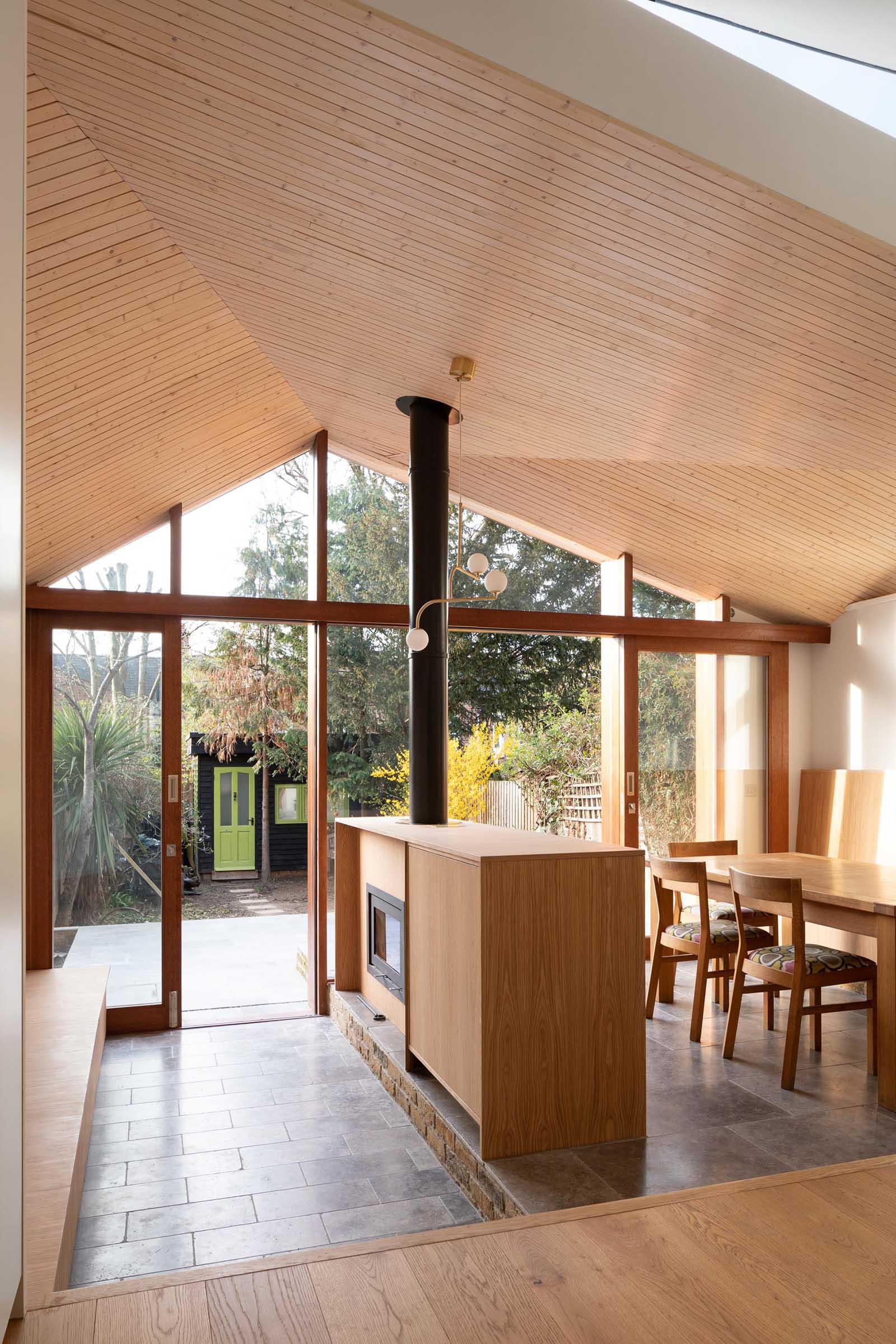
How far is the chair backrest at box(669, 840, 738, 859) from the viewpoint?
5.87 metres

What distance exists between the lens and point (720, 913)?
5.51m

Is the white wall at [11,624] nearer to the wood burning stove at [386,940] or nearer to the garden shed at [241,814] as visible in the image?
the wood burning stove at [386,940]

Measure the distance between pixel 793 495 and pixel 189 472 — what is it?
147 inches

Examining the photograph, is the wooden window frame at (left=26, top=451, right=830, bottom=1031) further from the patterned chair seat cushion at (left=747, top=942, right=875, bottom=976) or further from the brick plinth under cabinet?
the patterned chair seat cushion at (left=747, top=942, right=875, bottom=976)

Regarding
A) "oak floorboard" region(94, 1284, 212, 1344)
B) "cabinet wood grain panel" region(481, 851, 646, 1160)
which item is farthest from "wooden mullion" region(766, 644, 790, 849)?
"oak floorboard" region(94, 1284, 212, 1344)

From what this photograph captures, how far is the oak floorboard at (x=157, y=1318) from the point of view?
1.61 metres

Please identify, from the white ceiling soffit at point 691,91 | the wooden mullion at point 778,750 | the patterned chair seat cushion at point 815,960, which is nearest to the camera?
the white ceiling soffit at point 691,91

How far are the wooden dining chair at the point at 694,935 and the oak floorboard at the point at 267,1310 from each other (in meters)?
3.26

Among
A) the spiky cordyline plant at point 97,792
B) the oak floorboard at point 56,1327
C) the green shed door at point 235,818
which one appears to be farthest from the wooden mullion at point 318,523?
the green shed door at point 235,818

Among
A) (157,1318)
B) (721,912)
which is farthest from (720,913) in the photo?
(157,1318)

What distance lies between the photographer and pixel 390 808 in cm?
916

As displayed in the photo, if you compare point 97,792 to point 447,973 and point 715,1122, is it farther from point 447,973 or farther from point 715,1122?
point 715,1122

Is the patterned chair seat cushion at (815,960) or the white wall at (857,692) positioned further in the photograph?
the white wall at (857,692)

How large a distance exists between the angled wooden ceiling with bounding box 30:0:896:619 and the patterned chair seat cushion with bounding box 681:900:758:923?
2402 millimetres
